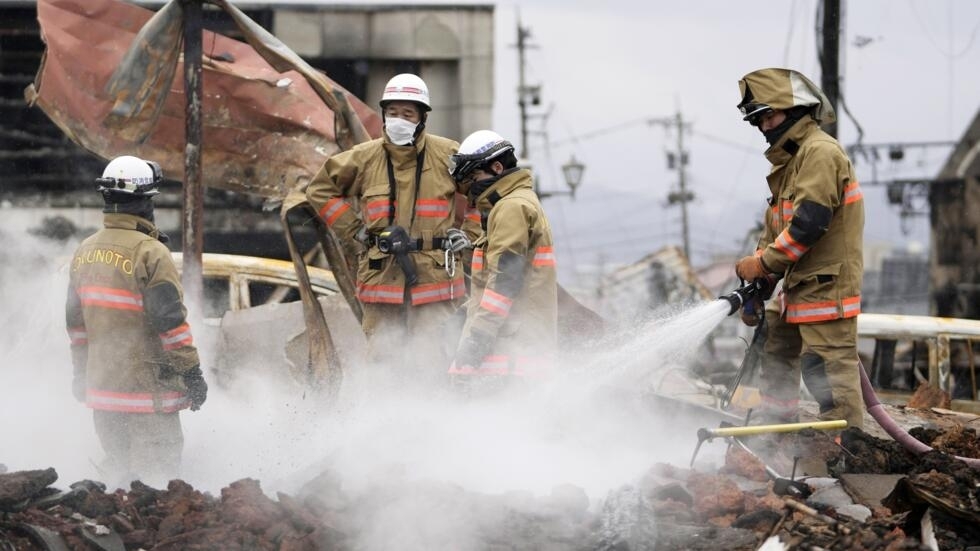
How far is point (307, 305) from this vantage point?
761cm

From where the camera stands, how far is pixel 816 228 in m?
5.77

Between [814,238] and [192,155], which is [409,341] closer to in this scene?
[192,155]

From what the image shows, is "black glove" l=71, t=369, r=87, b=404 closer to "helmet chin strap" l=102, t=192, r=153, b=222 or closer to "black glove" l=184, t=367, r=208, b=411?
"black glove" l=184, t=367, r=208, b=411

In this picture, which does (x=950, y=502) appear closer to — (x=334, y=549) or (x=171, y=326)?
(x=334, y=549)

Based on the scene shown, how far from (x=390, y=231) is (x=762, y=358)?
2.43 m

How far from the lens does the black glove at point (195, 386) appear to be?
19.1 ft

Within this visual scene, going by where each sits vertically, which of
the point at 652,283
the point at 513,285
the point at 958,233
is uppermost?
the point at 513,285

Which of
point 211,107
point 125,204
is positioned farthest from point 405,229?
point 211,107

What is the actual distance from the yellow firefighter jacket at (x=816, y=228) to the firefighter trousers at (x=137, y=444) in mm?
3435

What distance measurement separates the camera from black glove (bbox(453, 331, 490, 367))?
19.3 ft

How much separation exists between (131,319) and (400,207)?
6.35 ft

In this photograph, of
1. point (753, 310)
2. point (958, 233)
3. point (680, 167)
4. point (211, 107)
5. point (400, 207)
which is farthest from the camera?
point (680, 167)

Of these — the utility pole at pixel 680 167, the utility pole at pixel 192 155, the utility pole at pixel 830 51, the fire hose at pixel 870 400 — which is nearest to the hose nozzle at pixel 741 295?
the fire hose at pixel 870 400

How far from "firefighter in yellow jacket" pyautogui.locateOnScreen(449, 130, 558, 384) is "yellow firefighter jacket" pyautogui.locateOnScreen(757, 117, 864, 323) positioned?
1.26 metres
